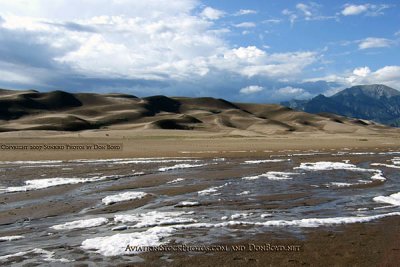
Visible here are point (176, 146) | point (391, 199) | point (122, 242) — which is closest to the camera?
point (122, 242)

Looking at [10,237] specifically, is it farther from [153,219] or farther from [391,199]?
[391,199]

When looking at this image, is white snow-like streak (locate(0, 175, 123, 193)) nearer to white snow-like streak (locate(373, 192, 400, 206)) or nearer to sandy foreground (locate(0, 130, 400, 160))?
white snow-like streak (locate(373, 192, 400, 206))

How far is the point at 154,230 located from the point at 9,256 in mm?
3731

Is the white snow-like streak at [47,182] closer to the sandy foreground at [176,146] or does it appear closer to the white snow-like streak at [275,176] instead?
the white snow-like streak at [275,176]

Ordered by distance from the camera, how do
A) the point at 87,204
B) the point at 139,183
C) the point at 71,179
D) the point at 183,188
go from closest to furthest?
the point at 87,204, the point at 183,188, the point at 139,183, the point at 71,179

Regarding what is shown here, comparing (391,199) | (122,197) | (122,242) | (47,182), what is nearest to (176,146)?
(47,182)

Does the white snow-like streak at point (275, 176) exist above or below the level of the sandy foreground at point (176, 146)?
below

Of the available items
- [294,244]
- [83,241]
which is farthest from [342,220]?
[83,241]

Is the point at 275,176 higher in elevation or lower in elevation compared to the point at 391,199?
higher

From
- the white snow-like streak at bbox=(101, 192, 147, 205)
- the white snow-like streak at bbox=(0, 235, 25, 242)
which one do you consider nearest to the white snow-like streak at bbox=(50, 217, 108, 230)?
the white snow-like streak at bbox=(0, 235, 25, 242)

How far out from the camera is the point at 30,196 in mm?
18562

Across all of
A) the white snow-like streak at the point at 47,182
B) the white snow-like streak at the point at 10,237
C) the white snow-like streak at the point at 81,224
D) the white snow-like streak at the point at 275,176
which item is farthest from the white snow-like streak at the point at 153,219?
the white snow-like streak at the point at 275,176

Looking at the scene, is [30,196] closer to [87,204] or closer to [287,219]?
[87,204]

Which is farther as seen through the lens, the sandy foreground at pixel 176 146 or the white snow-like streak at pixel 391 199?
→ the sandy foreground at pixel 176 146
